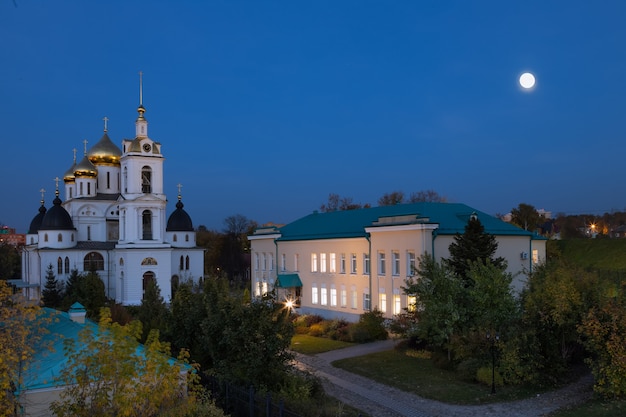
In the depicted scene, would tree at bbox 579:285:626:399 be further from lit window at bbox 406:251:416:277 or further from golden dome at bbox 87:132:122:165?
golden dome at bbox 87:132:122:165

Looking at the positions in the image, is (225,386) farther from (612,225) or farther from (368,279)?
(612,225)

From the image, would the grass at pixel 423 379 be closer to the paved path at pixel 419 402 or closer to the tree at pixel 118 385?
the paved path at pixel 419 402

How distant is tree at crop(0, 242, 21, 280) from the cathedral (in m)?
13.6

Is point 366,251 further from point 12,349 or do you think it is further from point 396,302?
point 12,349

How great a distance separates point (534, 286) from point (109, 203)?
41969mm

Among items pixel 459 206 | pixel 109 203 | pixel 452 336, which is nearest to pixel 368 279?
pixel 459 206

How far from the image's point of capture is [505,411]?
16453 millimetres

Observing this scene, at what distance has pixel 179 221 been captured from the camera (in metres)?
55.1

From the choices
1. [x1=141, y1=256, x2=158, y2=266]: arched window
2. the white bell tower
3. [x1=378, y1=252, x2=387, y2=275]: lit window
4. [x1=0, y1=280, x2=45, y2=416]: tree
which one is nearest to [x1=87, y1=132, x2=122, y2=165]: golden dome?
the white bell tower

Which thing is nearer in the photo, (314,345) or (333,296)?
(314,345)

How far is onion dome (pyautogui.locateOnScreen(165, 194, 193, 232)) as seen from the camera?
180ft

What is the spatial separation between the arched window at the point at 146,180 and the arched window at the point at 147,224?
1.85 m

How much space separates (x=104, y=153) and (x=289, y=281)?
25915 mm

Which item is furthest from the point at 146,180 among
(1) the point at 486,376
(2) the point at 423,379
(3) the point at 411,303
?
(1) the point at 486,376
